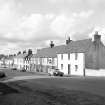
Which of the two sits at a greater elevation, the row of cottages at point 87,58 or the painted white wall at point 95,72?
the row of cottages at point 87,58

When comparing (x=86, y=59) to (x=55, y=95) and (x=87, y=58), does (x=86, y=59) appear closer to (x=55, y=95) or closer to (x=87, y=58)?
(x=87, y=58)

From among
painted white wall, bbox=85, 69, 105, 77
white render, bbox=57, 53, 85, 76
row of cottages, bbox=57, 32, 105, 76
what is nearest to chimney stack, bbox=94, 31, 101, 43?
row of cottages, bbox=57, 32, 105, 76

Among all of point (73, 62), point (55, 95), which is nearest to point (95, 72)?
point (73, 62)

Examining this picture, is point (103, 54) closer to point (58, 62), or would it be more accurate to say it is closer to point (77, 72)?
point (77, 72)

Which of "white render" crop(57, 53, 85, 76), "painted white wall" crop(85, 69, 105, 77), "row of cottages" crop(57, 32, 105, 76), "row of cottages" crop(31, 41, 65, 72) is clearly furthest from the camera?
"row of cottages" crop(31, 41, 65, 72)

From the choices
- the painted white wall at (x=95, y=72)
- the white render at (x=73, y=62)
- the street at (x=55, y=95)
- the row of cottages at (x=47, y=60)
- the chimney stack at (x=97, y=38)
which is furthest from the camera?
the row of cottages at (x=47, y=60)

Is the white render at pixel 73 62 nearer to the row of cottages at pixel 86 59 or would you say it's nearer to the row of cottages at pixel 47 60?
the row of cottages at pixel 86 59

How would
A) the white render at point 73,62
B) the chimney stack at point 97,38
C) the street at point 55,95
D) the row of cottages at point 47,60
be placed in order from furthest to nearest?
the row of cottages at point 47,60 < the chimney stack at point 97,38 < the white render at point 73,62 < the street at point 55,95

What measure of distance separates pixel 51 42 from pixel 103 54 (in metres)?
29.0

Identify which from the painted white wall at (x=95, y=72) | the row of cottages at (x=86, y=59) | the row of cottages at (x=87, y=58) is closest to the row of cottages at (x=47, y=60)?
the row of cottages at (x=86, y=59)

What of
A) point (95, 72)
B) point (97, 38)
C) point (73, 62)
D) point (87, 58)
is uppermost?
point (97, 38)

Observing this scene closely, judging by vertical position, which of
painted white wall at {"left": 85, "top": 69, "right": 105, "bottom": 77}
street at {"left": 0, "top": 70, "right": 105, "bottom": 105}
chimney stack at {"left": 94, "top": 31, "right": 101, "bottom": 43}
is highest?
chimney stack at {"left": 94, "top": 31, "right": 101, "bottom": 43}

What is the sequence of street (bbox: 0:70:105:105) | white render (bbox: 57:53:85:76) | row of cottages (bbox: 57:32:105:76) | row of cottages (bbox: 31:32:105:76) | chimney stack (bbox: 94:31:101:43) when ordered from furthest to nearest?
chimney stack (bbox: 94:31:101:43) → white render (bbox: 57:53:85:76) → row of cottages (bbox: 57:32:105:76) → row of cottages (bbox: 31:32:105:76) → street (bbox: 0:70:105:105)

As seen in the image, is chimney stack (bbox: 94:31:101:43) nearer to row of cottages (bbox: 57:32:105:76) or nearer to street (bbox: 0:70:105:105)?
row of cottages (bbox: 57:32:105:76)
